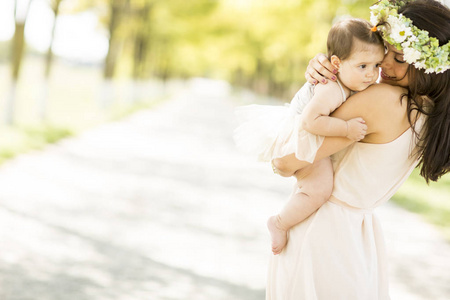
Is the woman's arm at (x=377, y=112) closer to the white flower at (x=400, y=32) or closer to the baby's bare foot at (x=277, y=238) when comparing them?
the white flower at (x=400, y=32)

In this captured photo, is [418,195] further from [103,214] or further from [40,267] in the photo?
[40,267]

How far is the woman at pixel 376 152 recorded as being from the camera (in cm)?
246

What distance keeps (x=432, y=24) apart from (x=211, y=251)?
12.6 feet

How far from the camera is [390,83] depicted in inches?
102

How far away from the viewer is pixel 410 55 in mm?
2365

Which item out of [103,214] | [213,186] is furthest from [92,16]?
[103,214]

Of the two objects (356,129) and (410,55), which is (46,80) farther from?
(410,55)

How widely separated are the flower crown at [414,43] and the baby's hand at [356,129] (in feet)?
1.01

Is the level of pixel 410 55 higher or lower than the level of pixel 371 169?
higher

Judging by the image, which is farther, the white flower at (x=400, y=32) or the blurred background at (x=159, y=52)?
the blurred background at (x=159, y=52)

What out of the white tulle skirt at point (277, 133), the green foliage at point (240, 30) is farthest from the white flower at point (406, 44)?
the green foliage at point (240, 30)

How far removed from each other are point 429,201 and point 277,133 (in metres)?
8.19

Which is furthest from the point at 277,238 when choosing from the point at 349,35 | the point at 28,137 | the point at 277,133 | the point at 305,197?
the point at 28,137

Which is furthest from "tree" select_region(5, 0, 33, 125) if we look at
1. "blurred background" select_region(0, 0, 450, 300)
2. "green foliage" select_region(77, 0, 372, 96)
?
"green foliage" select_region(77, 0, 372, 96)
